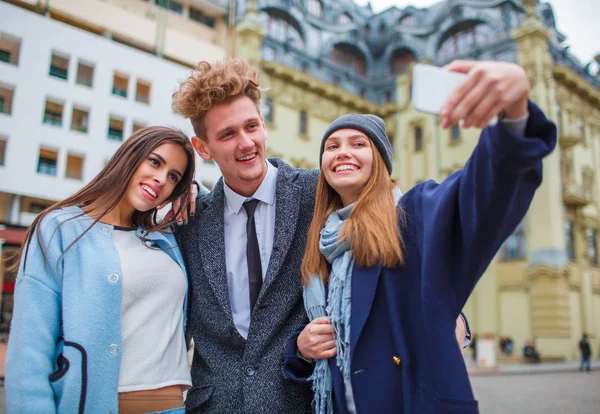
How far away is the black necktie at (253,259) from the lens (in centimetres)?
301

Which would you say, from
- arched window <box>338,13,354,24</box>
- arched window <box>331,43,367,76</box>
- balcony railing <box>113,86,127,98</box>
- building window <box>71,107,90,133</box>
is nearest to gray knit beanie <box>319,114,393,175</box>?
building window <box>71,107,90,133</box>

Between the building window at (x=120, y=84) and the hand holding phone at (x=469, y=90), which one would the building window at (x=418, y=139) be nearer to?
the building window at (x=120, y=84)

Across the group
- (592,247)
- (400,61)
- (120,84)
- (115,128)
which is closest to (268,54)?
(120,84)

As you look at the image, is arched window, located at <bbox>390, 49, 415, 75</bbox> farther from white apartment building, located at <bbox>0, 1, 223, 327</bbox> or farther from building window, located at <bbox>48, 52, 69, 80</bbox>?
building window, located at <bbox>48, 52, 69, 80</bbox>

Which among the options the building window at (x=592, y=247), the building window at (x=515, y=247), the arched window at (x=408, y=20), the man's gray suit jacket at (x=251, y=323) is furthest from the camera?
the arched window at (x=408, y=20)

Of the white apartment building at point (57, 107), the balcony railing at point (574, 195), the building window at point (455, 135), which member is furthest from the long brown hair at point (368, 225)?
the building window at point (455, 135)

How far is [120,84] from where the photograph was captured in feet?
80.5

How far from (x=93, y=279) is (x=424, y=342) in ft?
5.26

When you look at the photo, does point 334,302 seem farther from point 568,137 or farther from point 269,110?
point 568,137

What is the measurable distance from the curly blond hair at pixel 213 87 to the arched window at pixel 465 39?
1159 inches

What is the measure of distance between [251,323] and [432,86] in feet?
5.97

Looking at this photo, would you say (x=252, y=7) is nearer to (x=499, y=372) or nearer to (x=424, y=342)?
(x=499, y=372)

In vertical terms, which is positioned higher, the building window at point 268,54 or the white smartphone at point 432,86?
the building window at point 268,54

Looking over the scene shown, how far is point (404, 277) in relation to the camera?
2.32 metres
